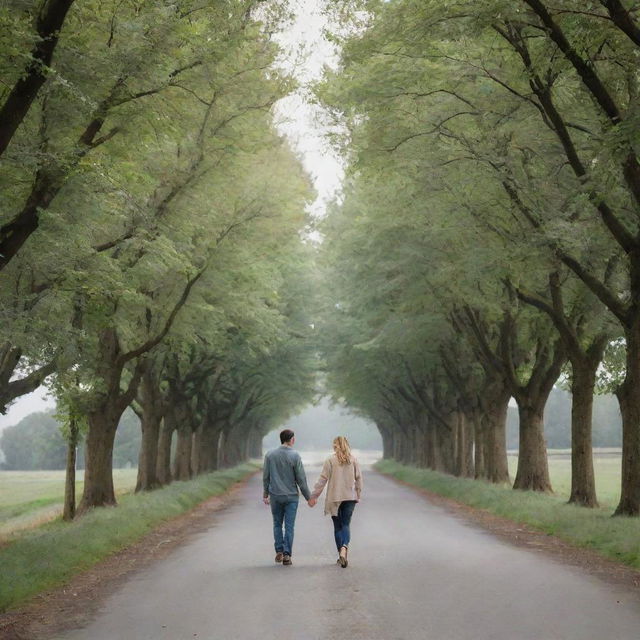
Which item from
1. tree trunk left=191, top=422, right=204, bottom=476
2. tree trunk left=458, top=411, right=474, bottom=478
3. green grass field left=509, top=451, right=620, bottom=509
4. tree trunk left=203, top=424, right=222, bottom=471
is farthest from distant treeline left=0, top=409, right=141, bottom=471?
tree trunk left=458, top=411, right=474, bottom=478

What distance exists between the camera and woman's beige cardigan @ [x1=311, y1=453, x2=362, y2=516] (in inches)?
447

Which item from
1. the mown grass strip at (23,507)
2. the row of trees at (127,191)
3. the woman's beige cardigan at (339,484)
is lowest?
the mown grass strip at (23,507)

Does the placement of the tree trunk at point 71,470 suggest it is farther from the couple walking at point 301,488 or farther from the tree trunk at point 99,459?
→ the couple walking at point 301,488

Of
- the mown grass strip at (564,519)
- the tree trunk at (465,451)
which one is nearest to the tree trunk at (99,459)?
the mown grass strip at (564,519)

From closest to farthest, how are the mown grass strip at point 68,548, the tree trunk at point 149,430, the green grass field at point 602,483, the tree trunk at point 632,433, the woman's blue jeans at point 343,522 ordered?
1. the mown grass strip at point 68,548
2. the woman's blue jeans at point 343,522
3. the tree trunk at point 632,433
4. the green grass field at point 602,483
5. the tree trunk at point 149,430

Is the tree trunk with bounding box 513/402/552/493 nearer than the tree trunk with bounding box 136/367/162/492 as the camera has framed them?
Yes

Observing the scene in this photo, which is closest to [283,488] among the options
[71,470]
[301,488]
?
[301,488]

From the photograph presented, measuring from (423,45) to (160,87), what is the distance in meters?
3.94

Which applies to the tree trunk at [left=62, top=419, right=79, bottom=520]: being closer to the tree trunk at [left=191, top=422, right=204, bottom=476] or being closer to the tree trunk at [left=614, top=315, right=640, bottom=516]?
the tree trunk at [left=614, top=315, right=640, bottom=516]

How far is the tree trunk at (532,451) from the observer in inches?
980

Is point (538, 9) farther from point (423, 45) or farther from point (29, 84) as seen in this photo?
point (29, 84)

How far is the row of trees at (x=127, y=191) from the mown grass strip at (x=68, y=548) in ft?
10.0

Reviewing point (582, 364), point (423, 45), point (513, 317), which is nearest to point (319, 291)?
point (513, 317)

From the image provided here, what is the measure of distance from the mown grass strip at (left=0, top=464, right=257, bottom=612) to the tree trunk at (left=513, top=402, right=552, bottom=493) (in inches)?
429
